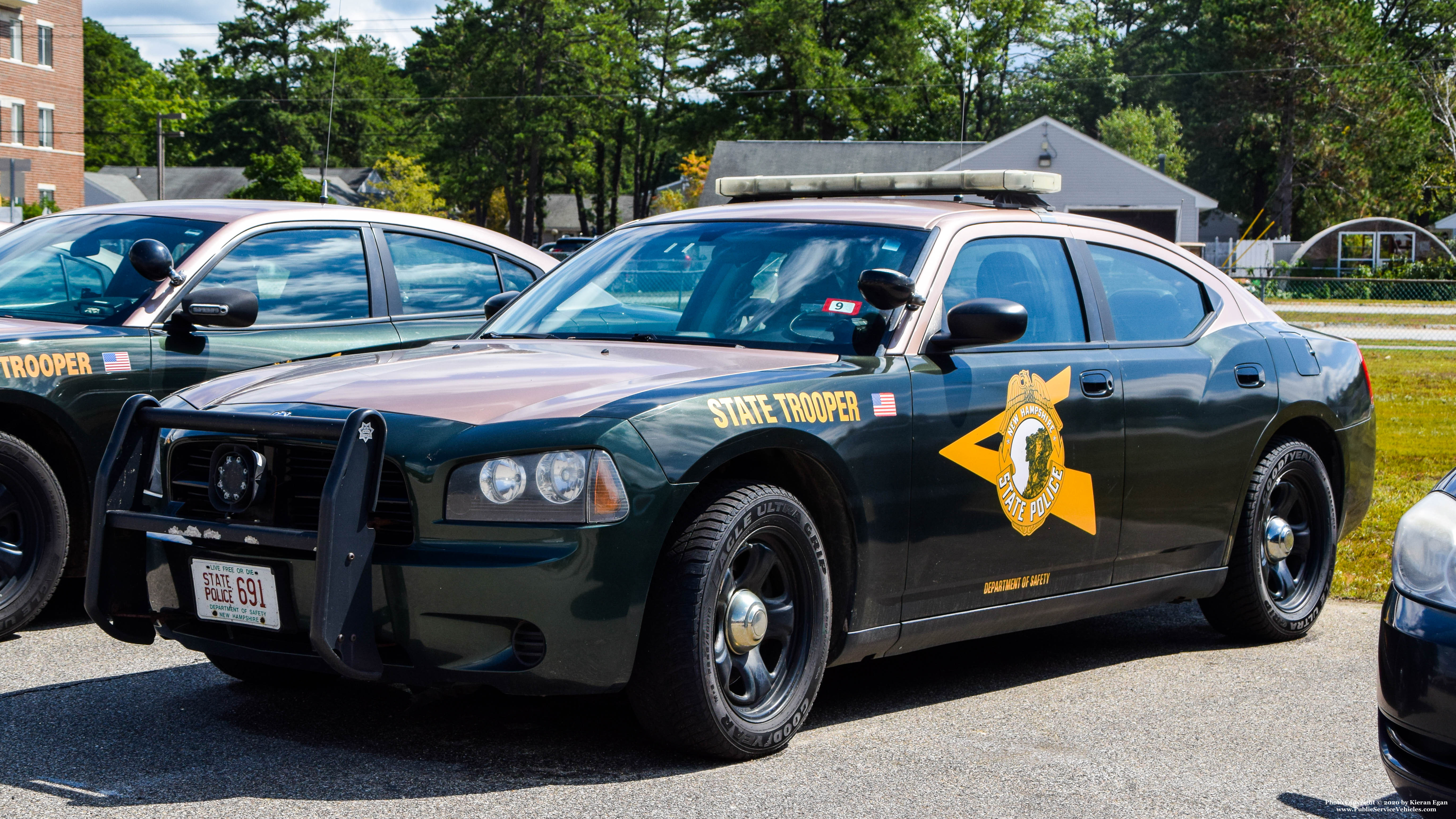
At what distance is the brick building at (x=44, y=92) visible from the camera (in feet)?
179

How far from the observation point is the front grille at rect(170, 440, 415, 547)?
3.74 meters

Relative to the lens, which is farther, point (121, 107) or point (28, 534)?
point (121, 107)

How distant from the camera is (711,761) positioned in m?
3.99

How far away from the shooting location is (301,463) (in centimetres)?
383

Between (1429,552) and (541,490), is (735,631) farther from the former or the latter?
(1429,552)

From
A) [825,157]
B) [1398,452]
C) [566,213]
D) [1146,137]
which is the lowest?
[1398,452]

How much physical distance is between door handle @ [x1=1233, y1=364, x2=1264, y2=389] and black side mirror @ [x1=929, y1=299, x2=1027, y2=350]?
1.49 m

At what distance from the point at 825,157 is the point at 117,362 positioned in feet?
188

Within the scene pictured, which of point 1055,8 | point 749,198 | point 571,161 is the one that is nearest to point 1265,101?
point 1055,8

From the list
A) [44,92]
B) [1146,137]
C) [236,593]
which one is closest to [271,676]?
[236,593]

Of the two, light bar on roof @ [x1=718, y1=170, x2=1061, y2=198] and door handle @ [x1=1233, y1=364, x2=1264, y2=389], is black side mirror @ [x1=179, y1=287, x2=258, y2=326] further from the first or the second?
door handle @ [x1=1233, y1=364, x2=1264, y2=389]

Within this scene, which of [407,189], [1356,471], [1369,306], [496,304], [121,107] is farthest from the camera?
[121,107]

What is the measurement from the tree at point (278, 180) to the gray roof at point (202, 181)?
68.0 ft

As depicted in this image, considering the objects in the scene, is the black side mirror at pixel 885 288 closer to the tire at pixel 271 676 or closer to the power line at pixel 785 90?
the tire at pixel 271 676
